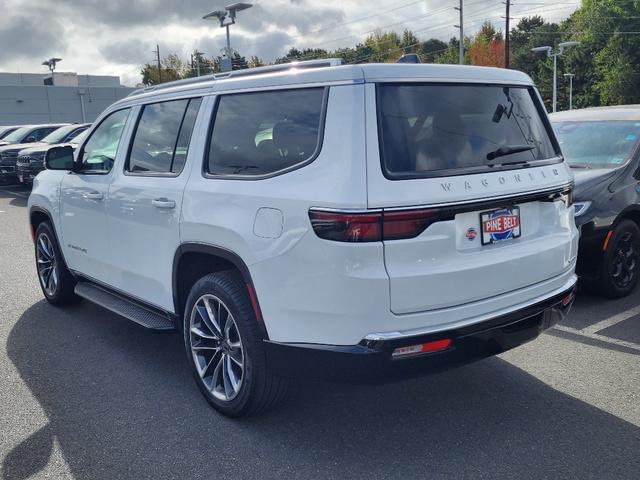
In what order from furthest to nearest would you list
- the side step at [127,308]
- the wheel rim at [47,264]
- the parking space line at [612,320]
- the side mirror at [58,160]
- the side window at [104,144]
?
the wheel rim at [47,264]
the side mirror at [58,160]
the parking space line at [612,320]
the side window at [104,144]
the side step at [127,308]

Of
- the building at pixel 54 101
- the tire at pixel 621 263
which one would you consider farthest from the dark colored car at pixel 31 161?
the building at pixel 54 101

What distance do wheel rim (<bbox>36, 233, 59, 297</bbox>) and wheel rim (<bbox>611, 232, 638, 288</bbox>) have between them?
17.3 feet

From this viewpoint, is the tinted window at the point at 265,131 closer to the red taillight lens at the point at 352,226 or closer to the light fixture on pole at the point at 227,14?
the red taillight lens at the point at 352,226

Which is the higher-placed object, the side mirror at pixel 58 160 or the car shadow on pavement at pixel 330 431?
the side mirror at pixel 58 160

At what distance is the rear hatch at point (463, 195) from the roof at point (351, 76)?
45 mm

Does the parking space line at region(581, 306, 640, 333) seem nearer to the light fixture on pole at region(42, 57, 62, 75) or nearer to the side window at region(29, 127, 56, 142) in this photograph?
the side window at region(29, 127, 56, 142)

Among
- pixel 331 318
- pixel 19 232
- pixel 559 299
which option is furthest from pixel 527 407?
pixel 19 232

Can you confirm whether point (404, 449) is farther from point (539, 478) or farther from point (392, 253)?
point (392, 253)

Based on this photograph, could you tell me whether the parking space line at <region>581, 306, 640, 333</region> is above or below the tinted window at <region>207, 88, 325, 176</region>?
below

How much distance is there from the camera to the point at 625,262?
5.88m

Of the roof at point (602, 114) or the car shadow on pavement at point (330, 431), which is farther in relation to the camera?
the roof at point (602, 114)

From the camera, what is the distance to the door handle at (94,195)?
4.72 meters

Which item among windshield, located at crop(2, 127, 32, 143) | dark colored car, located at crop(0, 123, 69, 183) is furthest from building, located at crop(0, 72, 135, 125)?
dark colored car, located at crop(0, 123, 69, 183)

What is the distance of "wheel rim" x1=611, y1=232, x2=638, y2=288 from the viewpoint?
19.0ft
